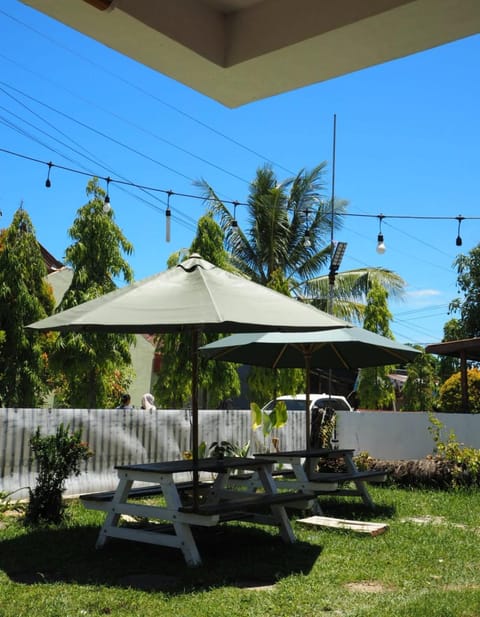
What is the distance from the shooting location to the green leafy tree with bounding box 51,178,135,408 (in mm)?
15930

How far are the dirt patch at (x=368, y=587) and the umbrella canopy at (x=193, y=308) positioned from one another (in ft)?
5.82

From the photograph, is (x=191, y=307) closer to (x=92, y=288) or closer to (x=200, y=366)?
(x=92, y=288)

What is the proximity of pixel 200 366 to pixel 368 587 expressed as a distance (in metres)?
12.4

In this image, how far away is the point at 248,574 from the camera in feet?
19.0

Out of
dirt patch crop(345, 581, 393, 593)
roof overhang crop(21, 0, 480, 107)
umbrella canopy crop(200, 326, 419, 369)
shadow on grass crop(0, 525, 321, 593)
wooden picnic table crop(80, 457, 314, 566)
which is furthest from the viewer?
umbrella canopy crop(200, 326, 419, 369)

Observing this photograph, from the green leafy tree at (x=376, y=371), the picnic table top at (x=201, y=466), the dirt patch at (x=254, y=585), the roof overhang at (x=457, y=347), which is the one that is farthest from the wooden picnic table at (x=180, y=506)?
the green leafy tree at (x=376, y=371)

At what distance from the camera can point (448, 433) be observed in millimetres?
12859

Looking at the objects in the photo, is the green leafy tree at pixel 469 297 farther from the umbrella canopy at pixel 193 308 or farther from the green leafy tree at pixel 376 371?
the umbrella canopy at pixel 193 308

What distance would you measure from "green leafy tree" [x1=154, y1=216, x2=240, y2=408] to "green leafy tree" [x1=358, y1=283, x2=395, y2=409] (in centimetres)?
644

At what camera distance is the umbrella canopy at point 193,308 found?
579 cm

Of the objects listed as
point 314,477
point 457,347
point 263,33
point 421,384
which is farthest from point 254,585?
point 421,384

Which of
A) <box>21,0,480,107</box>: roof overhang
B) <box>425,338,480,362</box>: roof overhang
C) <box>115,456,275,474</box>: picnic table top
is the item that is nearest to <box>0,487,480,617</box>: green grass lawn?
<box>115,456,275,474</box>: picnic table top

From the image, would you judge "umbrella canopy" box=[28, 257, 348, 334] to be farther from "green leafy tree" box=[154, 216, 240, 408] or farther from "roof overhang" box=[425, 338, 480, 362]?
"green leafy tree" box=[154, 216, 240, 408]

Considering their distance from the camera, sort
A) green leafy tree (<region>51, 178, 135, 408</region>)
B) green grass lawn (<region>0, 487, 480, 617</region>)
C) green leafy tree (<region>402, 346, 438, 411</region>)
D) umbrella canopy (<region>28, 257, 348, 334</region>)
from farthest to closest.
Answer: green leafy tree (<region>402, 346, 438, 411</region>)
green leafy tree (<region>51, 178, 135, 408</region>)
umbrella canopy (<region>28, 257, 348, 334</region>)
green grass lawn (<region>0, 487, 480, 617</region>)
